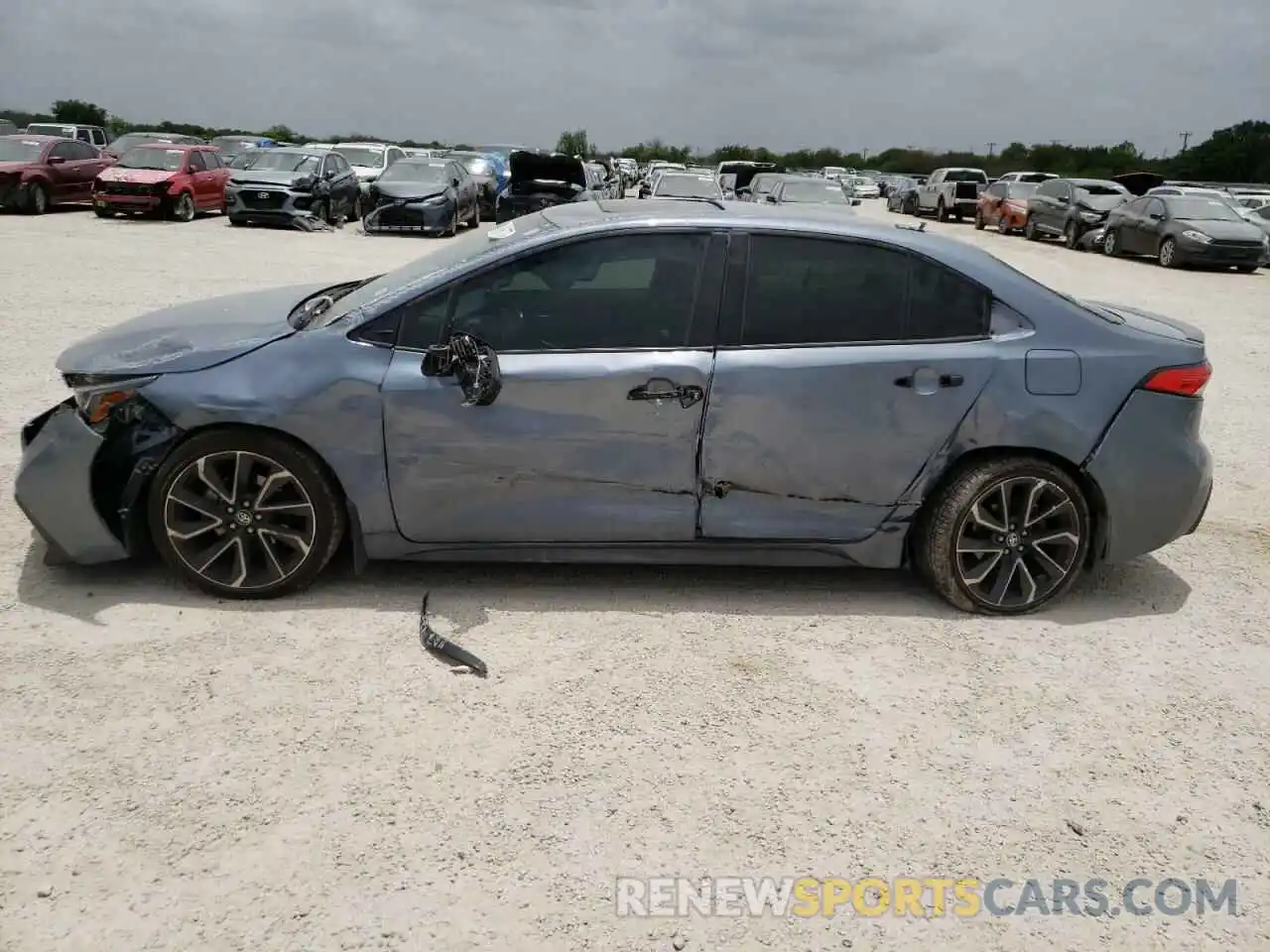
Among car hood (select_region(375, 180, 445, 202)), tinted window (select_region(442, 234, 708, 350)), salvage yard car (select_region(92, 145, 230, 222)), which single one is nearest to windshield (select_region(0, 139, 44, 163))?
salvage yard car (select_region(92, 145, 230, 222))

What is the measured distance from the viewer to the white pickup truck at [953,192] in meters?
36.6

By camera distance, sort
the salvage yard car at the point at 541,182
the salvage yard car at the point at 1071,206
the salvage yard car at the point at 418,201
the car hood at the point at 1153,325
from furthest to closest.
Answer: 1. the salvage yard car at the point at 1071,206
2. the salvage yard car at the point at 418,201
3. the salvage yard car at the point at 541,182
4. the car hood at the point at 1153,325

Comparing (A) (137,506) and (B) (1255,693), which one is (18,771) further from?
(B) (1255,693)

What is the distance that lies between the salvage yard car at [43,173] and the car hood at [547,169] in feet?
32.6

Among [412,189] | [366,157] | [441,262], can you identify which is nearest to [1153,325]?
[441,262]

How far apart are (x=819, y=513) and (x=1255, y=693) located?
1755mm

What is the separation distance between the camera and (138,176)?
21.9 metres

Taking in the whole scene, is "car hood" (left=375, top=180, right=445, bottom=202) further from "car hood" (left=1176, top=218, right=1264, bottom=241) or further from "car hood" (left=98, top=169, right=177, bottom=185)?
"car hood" (left=1176, top=218, right=1264, bottom=241)

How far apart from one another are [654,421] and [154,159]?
72.6ft

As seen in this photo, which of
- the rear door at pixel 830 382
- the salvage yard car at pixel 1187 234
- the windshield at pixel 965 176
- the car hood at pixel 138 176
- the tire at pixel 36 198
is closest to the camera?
the rear door at pixel 830 382

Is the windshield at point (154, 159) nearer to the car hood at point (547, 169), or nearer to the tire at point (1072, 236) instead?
the car hood at point (547, 169)

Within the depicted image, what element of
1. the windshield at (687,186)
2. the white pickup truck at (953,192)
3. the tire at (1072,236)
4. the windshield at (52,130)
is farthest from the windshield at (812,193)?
the windshield at (52,130)

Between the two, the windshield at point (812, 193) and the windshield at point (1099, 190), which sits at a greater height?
the windshield at point (1099, 190)

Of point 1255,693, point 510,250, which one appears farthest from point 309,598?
point 1255,693
